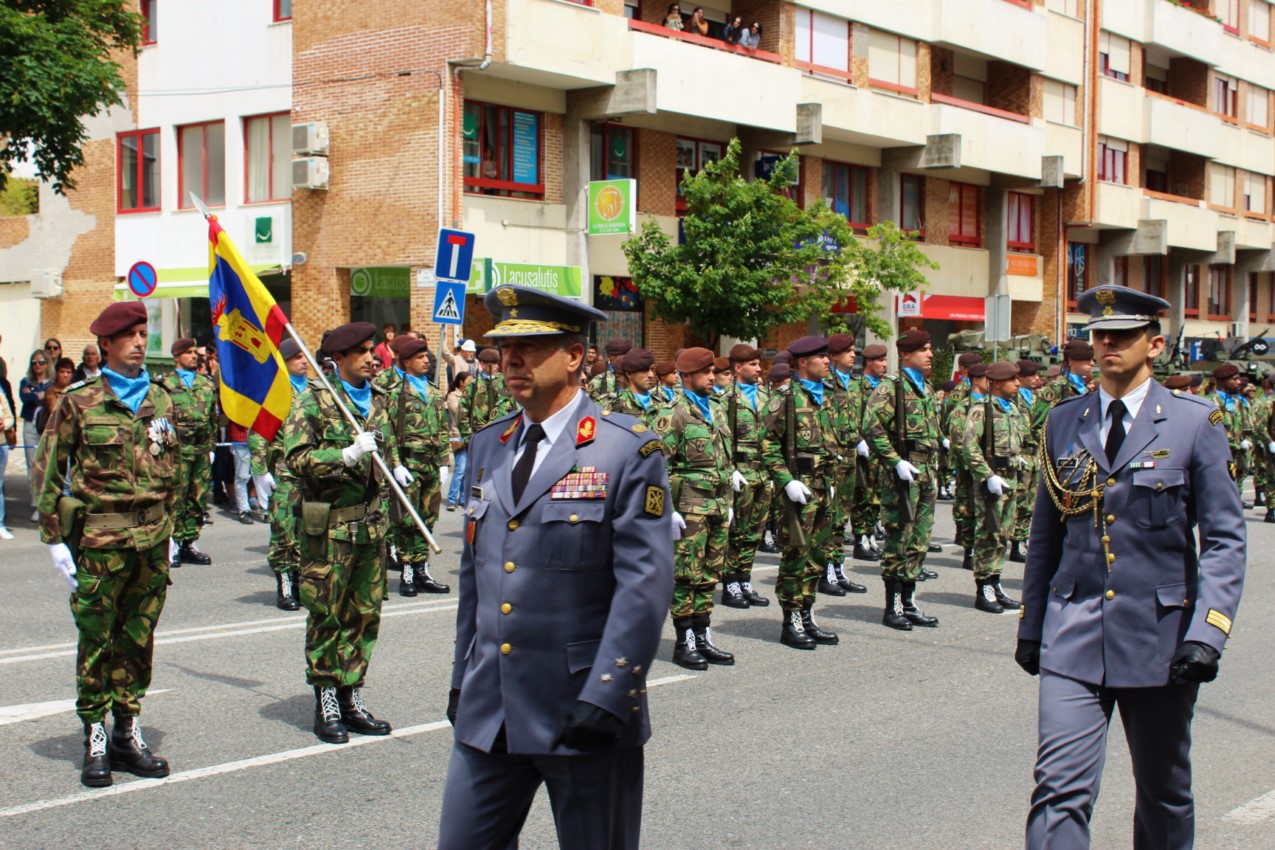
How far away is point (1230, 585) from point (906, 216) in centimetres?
3352

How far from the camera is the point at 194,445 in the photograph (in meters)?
13.6

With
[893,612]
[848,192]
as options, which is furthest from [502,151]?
[893,612]

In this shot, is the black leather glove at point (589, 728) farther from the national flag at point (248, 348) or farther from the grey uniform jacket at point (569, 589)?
the national flag at point (248, 348)

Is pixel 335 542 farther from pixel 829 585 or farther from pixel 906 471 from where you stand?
pixel 829 585

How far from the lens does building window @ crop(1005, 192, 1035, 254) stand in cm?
4094

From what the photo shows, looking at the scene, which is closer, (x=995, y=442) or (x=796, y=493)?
(x=796, y=493)

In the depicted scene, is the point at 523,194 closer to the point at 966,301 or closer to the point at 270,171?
the point at 270,171

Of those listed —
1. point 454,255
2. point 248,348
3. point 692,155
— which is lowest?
point 248,348

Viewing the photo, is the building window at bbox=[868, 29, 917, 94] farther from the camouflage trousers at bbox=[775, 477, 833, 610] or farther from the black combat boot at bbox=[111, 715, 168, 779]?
the black combat boot at bbox=[111, 715, 168, 779]

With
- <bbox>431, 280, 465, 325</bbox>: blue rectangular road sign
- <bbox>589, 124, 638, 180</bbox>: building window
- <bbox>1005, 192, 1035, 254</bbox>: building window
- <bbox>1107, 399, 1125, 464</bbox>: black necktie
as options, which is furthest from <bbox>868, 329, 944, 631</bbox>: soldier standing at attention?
<bbox>1005, 192, 1035, 254</bbox>: building window

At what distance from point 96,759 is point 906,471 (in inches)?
247

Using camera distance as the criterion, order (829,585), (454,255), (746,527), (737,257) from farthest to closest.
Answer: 1. (737,257)
2. (454,255)
3. (829,585)
4. (746,527)

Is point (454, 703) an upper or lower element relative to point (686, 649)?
upper

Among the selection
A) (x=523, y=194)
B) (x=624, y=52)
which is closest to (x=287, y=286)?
(x=523, y=194)
